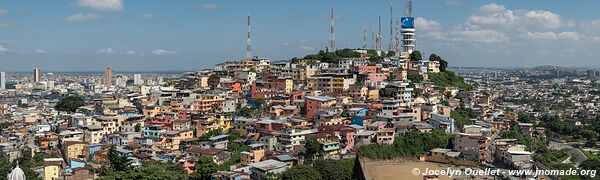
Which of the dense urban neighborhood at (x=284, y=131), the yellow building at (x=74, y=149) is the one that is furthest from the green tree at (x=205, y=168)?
the yellow building at (x=74, y=149)

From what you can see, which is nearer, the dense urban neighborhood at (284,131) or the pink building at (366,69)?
the dense urban neighborhood at (284,131)

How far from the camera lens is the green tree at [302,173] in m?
15.3

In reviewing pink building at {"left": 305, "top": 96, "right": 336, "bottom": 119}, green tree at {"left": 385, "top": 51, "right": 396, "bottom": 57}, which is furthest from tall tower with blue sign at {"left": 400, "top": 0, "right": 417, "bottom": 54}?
pink building at {"left": 305, "top": 96, "right": 336, "bottom": 119}

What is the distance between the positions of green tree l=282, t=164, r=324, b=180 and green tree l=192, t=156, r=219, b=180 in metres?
2.09

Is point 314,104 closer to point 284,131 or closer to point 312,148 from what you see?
point 284,131

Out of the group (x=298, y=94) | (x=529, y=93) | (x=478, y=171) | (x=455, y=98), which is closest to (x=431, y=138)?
(x=478, y=171)

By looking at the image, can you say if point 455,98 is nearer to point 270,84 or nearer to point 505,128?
point 505,128

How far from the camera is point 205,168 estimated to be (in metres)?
16.2

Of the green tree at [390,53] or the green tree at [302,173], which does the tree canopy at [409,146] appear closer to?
the green tree at [302,173]

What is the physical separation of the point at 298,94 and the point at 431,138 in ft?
21.9

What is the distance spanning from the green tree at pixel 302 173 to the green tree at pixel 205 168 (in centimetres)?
209

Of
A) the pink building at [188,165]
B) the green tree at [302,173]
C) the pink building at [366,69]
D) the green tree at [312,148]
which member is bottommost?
the pink building at [188,165]

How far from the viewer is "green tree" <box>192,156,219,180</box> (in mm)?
16266

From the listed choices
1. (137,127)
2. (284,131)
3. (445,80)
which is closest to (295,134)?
(284,131)
